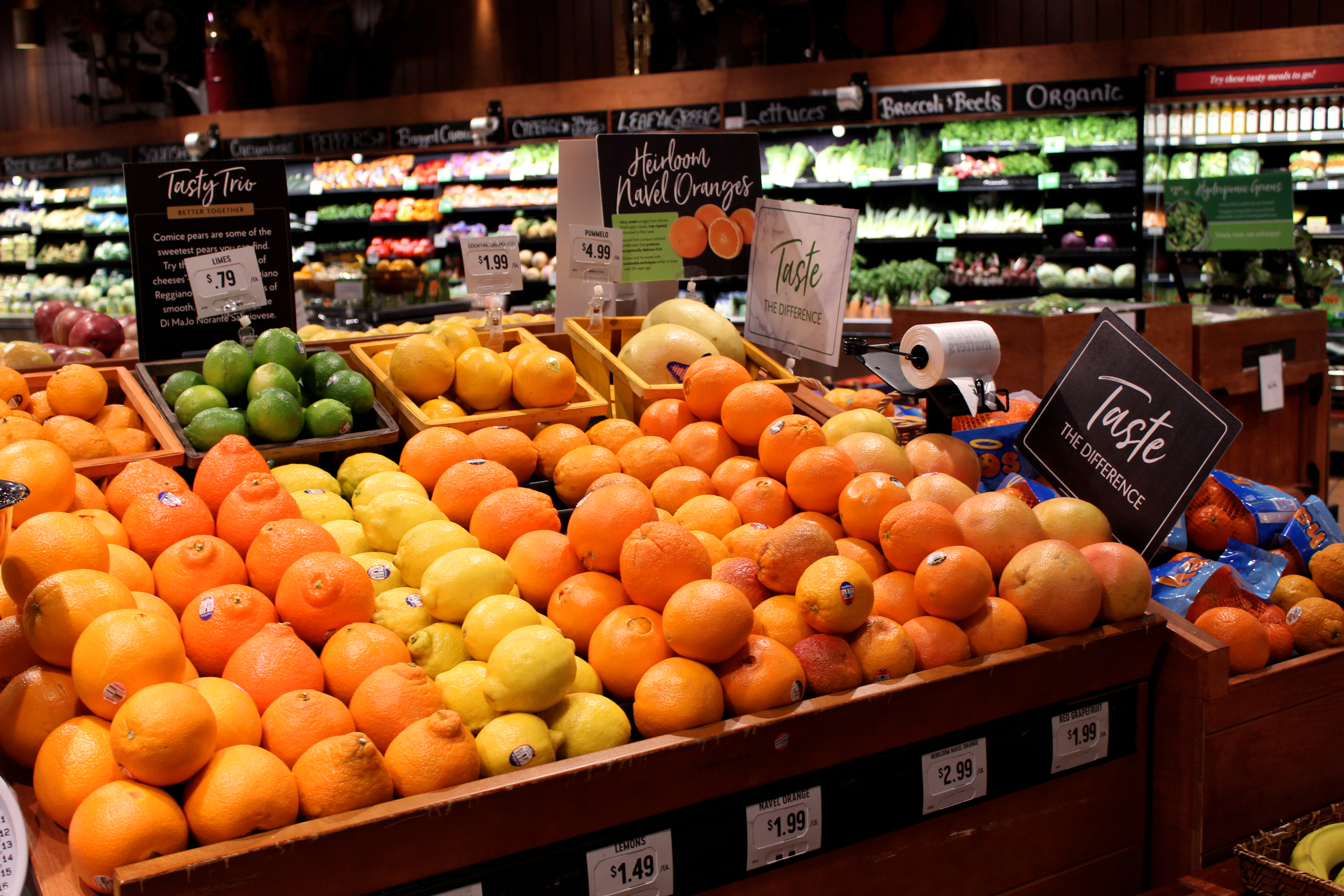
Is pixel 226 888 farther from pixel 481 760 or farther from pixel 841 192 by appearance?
pixel 841 192

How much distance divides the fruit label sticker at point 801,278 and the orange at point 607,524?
1.09 metres

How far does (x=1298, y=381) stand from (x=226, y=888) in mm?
4574

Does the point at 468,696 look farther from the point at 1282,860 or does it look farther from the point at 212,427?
the point at 1282,860

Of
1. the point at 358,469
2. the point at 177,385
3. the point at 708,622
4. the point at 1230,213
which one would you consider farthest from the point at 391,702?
the point at 1230,213

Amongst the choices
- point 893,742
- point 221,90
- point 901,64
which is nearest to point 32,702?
point 893,742

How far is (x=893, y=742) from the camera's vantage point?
1481 mm

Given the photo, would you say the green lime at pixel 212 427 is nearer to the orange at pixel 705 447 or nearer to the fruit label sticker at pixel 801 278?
the orange at pixel 705 447

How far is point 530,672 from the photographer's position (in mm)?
1302

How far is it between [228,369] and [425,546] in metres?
0.93

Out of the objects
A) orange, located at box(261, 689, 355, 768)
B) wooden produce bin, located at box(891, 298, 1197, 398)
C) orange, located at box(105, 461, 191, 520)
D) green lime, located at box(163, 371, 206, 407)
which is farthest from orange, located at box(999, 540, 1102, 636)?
wooden produce bin, located at box(891, 298, 1197, 398)

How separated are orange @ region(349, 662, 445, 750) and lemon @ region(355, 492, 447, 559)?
0.45 metres

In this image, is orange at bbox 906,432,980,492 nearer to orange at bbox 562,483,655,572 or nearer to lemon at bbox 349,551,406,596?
orange at bbox 562,483,655,572

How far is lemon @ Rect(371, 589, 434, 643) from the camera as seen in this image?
154 centimetres

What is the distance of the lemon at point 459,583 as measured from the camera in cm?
152
